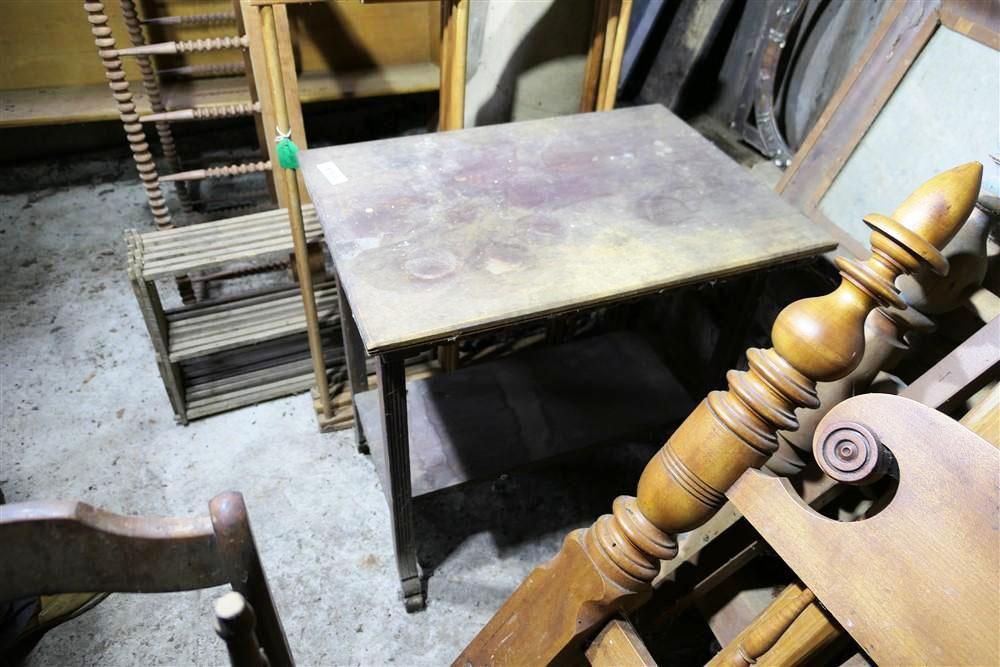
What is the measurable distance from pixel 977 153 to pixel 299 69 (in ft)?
8.68

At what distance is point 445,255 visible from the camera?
1.36 metres

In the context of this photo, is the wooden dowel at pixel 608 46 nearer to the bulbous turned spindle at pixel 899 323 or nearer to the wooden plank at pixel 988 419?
the bulbous turned spindle at pixel 899 323

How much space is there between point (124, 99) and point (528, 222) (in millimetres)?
1435

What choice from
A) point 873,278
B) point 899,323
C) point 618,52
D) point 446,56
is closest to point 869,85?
point 618,52

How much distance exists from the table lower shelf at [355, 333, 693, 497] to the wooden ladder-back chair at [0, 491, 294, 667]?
0.98 metres

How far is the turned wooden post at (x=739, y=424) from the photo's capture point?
2.44 feet

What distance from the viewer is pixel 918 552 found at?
2.18ft

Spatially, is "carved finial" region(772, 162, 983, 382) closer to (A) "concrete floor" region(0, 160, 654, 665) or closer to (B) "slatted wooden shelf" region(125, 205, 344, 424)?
(A) "concrete floor" region(0, 160, 654, 665)

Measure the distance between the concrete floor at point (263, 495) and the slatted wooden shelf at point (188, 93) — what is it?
71 cm

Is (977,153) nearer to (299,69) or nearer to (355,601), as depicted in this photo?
(355,601)

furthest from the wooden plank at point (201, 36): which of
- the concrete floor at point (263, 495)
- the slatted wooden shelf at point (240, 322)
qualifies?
the slatted wooden shelf at point (240, 322)

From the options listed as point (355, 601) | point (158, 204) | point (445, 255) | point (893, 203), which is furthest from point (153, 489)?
point (893, 203)

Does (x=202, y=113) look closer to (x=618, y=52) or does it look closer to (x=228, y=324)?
(x=228, y=324)

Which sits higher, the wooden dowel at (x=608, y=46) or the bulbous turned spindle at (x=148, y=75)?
the wooden dowel at (x=608, y=46)
